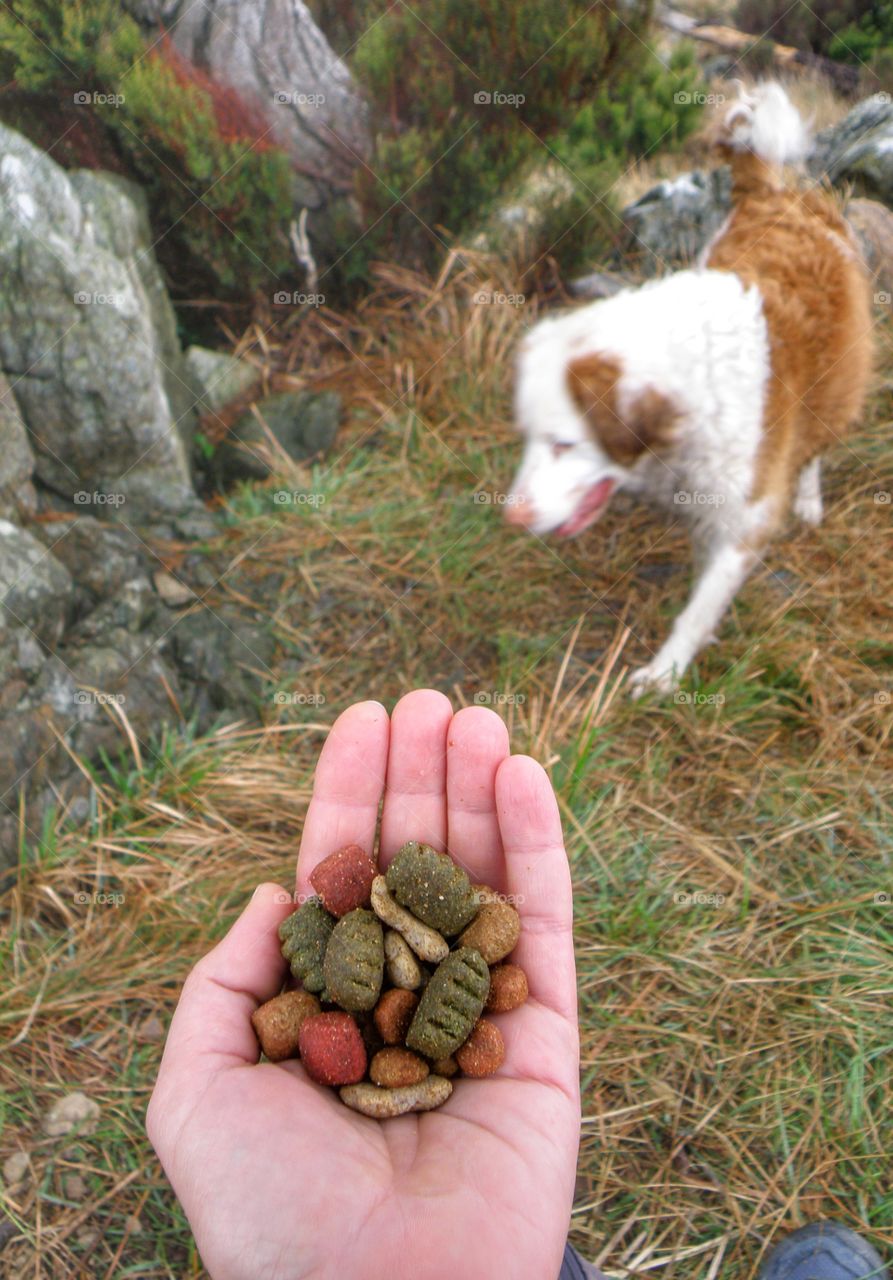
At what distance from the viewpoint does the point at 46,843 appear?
2.64m

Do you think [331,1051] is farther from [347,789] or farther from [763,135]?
[763,135]

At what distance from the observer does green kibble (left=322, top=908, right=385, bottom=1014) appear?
1.66 metres

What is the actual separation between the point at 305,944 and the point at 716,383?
207 cm

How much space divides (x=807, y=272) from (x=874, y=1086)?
2.54 metres

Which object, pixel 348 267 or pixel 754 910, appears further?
pixel 348 267

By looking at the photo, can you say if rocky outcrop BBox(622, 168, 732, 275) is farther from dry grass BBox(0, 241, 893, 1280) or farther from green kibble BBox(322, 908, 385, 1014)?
green kibble BBox(322, 908, 385, 1014)

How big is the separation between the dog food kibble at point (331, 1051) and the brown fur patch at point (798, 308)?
2.19 m

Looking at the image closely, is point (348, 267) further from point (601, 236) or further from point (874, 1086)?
point (874, 1086)

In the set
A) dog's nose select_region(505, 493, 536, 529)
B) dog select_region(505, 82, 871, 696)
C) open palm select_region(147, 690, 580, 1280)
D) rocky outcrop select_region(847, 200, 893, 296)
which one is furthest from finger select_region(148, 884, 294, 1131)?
rocky outcrop select_region(847, 200, 893, 296)

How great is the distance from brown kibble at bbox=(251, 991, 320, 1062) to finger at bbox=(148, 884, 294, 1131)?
2cm

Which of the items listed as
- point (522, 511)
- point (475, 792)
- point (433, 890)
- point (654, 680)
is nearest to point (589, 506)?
point (522, 511)

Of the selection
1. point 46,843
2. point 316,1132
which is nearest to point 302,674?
point 46,843

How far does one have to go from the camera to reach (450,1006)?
5.41 feet

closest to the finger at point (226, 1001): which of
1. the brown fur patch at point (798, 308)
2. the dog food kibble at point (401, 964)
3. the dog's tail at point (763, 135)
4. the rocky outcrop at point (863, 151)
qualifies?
the dog food kibble at point (401, 964)
